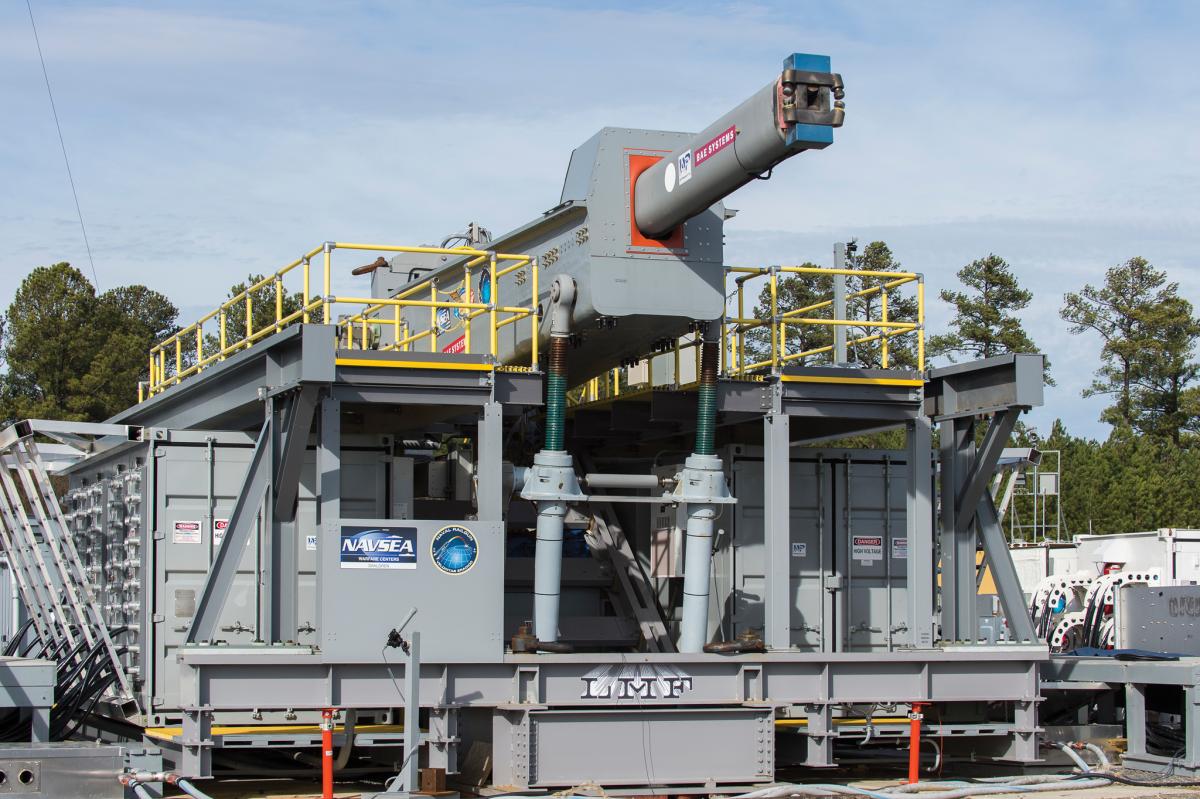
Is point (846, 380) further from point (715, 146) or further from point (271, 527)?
point (271, 527)

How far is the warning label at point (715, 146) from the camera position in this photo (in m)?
12.8

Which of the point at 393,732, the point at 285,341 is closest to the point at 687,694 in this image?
the point at 393,732

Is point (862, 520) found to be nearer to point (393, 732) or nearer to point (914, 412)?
point (914, 412)

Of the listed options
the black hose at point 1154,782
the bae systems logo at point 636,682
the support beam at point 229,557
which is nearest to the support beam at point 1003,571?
the black hose at point 1154,782

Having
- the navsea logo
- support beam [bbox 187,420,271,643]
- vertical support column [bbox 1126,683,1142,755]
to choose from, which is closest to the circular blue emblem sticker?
the navsea logo

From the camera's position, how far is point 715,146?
513 inches

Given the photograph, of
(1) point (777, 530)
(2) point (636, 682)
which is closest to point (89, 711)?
(2) point (636, 682)

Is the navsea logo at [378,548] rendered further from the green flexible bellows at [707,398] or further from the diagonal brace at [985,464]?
the diagonal brace at [985,464]

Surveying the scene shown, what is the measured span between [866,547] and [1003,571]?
149 cm

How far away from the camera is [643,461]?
1906 cm

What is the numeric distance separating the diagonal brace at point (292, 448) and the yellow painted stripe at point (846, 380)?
4563 millimetres

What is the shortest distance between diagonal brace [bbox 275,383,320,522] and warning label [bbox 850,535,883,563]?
5940 millimetres

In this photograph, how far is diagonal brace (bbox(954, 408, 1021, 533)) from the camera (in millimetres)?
15516

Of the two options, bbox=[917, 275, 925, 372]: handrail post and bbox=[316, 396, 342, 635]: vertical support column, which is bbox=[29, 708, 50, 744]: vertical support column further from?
bbox=[917, 275, 925, 372]: handrail post
